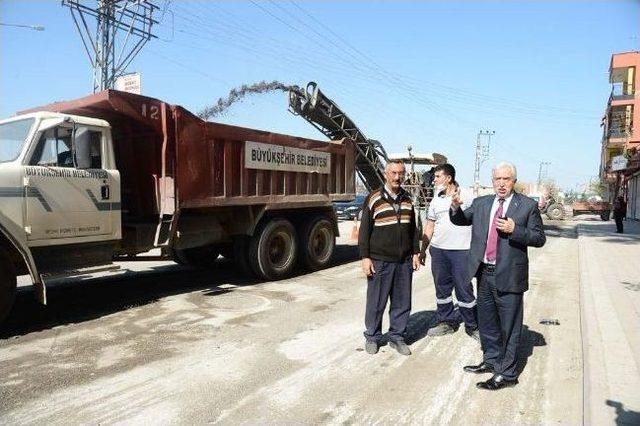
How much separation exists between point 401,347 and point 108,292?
4.75m

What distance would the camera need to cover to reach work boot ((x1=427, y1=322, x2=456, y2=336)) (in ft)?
18.0

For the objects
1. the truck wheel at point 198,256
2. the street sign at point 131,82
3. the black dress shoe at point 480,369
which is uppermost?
the street sign at point 131,82

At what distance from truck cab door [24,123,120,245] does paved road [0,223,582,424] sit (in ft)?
3.45

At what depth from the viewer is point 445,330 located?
555 centimetres

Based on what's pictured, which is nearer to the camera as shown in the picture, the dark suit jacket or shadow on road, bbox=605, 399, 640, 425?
shadow on road, bbox=605, 399, 640, 425

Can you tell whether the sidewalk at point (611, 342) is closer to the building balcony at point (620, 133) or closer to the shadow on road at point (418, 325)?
the shadow on road at point (418, 325)

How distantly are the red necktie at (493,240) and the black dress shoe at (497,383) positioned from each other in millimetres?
919

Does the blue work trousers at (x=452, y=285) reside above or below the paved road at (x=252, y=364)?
above

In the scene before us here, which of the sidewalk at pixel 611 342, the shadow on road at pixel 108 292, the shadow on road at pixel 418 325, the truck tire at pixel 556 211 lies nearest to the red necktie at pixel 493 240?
the sidewalk at pixel 611 342

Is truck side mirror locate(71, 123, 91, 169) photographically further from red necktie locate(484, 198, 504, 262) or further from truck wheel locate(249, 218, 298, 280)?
red necktie locate(484, 198, 504, 262)

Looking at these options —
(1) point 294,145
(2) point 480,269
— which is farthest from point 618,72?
(2) point 480,269

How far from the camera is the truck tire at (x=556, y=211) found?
111 ft

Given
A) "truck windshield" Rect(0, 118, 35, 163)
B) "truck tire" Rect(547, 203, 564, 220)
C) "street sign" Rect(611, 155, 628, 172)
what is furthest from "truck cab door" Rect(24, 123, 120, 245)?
"street sign" Rect(611, 155, 628, 172)

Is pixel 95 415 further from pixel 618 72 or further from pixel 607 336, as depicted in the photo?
pixel 618 72
